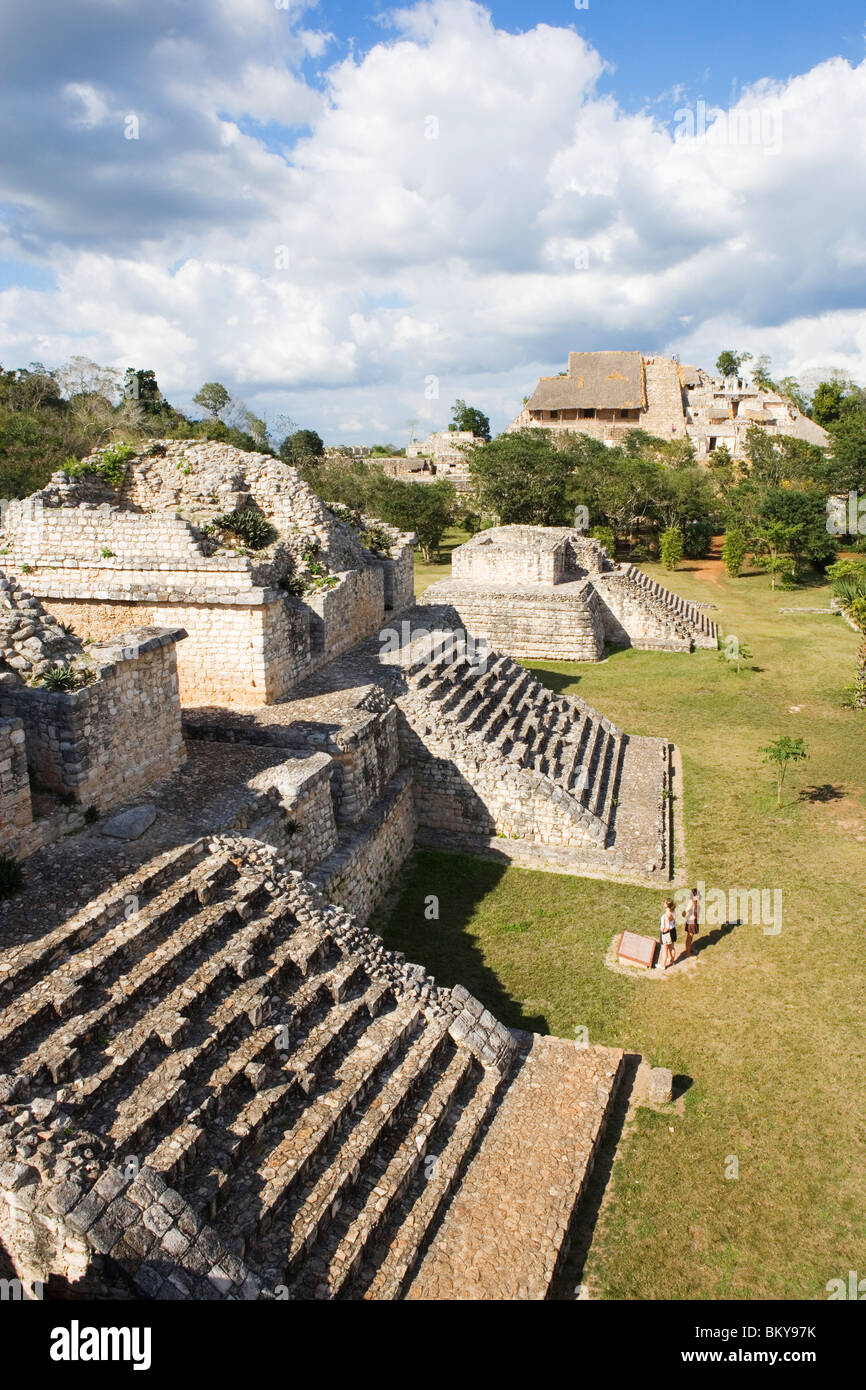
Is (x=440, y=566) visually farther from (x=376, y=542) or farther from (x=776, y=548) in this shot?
(x=376, y=542)

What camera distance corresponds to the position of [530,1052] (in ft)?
25.6

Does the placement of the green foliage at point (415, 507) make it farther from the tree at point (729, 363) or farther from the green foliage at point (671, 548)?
the tree at point (729, 363)

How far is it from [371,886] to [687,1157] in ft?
15.7

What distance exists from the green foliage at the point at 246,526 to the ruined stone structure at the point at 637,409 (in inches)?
1656

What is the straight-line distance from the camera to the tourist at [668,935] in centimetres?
939

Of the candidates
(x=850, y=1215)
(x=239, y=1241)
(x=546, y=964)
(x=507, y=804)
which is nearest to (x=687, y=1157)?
(x=850, y=1215)

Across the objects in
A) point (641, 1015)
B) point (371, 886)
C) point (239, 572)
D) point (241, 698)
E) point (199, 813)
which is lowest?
point (641, 1015)

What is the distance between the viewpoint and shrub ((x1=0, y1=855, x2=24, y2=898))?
23.0 feet

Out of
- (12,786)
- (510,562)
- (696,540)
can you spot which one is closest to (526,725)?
(12,786)

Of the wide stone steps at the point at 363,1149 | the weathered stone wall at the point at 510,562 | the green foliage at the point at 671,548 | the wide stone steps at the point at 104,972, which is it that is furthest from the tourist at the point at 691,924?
the green foliage at the point at 671,548

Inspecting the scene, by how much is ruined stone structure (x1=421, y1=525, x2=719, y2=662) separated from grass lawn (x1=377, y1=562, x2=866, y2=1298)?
670 cm

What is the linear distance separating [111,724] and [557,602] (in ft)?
49.8

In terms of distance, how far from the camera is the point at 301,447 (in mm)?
54312
